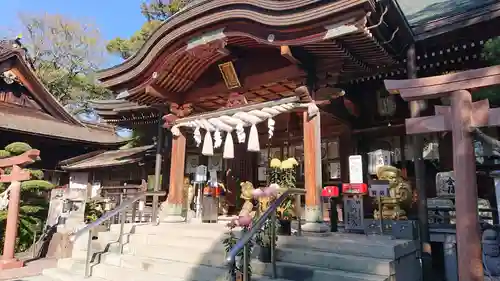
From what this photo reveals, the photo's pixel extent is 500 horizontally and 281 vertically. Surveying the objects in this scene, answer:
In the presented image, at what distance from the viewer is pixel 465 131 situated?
10.00 feet

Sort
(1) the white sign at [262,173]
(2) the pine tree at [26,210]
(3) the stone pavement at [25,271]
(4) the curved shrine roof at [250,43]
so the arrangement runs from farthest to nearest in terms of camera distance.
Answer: (2) the pine tree at [26,210] < (1) the white sign at [262,173] < (3) the stone pavement at [25,271] < (4) the curved shrine roof at [250,43]

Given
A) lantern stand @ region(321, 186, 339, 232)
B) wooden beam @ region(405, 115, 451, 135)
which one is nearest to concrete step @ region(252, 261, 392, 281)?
lantern stand @ region(321, 186, 339, 232)

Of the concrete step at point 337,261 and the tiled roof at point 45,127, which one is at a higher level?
the tiled roof at point 45,127

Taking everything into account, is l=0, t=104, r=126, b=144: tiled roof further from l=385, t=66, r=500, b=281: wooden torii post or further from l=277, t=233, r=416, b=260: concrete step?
l=385, t=66, r=500, b=281: wooden torii post

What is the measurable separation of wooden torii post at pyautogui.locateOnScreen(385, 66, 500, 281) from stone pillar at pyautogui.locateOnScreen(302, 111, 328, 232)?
291 centimetres

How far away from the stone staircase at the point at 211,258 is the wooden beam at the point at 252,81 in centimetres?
299

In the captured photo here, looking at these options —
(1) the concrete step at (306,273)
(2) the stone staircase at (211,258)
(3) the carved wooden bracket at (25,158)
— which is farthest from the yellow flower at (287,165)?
(3) the carved wooden bracket at (25,158)

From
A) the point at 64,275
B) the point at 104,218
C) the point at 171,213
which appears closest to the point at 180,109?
the point at 171,213

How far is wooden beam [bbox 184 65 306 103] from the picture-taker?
6.66 m

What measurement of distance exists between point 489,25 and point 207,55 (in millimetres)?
5121

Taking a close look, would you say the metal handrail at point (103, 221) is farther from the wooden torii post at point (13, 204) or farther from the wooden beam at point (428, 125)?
the wooden beam at point (428, 125)

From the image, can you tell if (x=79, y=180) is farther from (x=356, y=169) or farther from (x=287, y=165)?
(x=356, y=169)

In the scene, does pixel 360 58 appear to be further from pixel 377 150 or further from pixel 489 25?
pixel 377 150

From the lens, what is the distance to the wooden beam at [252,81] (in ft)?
21.9
